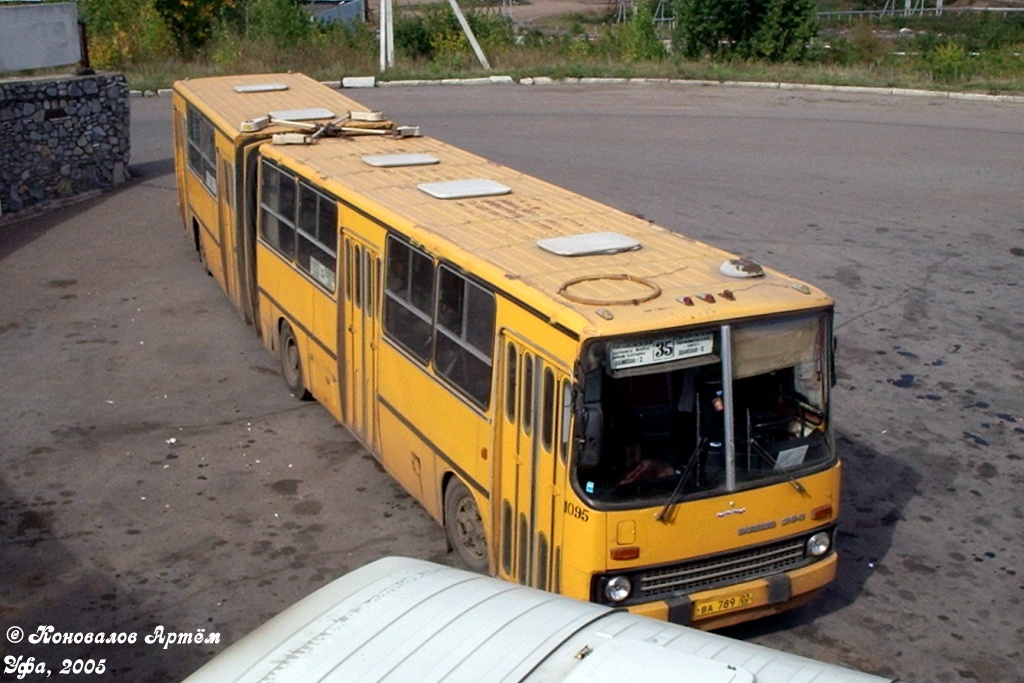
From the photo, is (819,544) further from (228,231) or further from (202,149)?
(202,149)

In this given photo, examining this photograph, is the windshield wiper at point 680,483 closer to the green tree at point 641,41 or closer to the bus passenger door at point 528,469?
the bus passenger door at point 528,469

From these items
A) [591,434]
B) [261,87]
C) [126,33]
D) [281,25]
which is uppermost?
[281,25]

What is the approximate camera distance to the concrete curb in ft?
87.1

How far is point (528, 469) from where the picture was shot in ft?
24.2

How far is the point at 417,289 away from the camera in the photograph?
8945 mm

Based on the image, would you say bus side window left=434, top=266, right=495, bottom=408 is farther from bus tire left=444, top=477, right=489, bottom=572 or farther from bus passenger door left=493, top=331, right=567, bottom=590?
bus tire left=444, top=477, right=489, bottom=572

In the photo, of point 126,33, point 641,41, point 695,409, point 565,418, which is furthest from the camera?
point 126,33

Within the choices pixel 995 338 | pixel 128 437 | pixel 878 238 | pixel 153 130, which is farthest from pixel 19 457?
pixel 153 130

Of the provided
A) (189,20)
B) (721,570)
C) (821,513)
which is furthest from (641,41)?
(721,570)

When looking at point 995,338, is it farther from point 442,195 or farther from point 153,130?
point 153,130

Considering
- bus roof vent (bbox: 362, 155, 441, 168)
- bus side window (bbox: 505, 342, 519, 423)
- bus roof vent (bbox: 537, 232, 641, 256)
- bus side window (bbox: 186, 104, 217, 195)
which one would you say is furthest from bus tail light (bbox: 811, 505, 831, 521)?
bus side window (bbox: 186, 104, 217, 195)

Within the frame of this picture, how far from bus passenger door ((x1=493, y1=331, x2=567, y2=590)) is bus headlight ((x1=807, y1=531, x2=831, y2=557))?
5.20ft

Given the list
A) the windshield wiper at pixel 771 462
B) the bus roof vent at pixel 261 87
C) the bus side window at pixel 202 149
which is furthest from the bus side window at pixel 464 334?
the bus roof vent at pixel 261 87

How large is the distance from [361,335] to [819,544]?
4044mm
